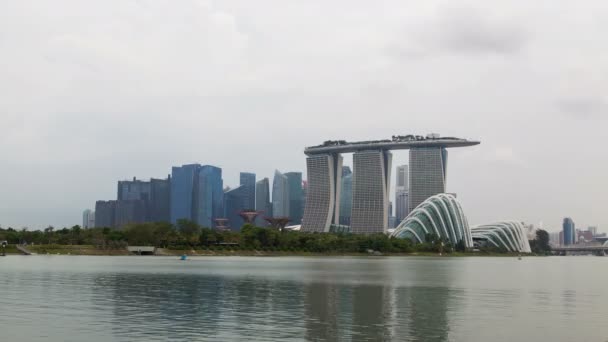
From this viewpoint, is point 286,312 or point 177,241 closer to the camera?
point 286,312

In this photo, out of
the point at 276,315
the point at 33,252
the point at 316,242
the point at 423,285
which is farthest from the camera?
the point at 316,242

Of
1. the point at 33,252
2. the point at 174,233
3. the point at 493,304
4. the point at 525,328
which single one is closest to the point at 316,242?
the point at 174,233

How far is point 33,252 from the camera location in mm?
137125

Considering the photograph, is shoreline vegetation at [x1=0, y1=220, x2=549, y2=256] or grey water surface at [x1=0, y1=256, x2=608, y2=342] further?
shoreline vegetation at [x1=0, y1=220, x2=549, y2=256]

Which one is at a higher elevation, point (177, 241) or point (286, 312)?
point (177, 241)

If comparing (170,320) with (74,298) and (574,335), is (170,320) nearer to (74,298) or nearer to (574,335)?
(74,298)

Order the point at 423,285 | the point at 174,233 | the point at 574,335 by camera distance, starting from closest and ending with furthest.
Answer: the point at 574,335 < the point at 423,285 < the point at 174,233

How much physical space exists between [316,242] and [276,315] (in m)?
140

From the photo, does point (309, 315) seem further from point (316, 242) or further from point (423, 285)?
point (316, 242)

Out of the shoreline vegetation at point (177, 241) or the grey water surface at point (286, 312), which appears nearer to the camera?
→ the grey water surface at point (286, 312)

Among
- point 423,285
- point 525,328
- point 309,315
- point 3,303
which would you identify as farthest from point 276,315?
point 423,285

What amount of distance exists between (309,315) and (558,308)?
16536 millimetres

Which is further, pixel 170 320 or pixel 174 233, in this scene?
pixel 174 233

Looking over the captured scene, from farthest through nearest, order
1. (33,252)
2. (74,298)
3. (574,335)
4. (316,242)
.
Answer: (316,242)
(33,252)
(74,298)
(574,335)
